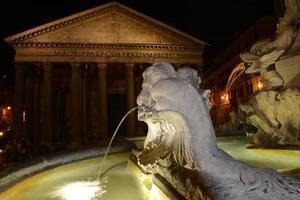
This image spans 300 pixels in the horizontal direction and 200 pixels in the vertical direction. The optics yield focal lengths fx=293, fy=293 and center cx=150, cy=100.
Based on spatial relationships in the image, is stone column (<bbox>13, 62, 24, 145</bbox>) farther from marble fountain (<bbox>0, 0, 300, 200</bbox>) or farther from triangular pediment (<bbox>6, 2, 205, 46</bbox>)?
marble fountain (<bbox>0, 0, 300, 200</bbox>)

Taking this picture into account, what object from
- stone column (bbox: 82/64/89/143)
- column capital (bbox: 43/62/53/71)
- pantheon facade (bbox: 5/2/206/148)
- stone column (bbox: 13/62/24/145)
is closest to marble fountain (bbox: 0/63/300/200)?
pantheon facade (bbox: 5/2/206/148)

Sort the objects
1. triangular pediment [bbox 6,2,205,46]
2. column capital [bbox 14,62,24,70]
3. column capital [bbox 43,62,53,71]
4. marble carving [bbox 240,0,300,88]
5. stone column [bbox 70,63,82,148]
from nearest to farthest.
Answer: marble carving [bbox 240,0,300,88]
stone column [bbox 70,63,82,148]
column capital [bbox 14,62,24,70]
triangular pediment [bbox 6,2,205,46]
column capital [bbox 43,62,53,71]

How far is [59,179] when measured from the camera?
3852 millimetres

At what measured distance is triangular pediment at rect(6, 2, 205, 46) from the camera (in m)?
23.9

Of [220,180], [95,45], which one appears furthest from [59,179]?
[95,45]

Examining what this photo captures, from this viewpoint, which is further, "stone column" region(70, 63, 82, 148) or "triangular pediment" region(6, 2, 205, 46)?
"triangular pediment" region(6, 2, 205, 46)

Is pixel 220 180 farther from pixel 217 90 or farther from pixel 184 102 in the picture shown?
pixel 217 90

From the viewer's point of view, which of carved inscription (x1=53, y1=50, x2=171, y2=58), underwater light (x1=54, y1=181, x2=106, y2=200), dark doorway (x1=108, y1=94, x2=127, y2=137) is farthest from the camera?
dark doorway (x1=108, y1=94, x2=127, y2=137)

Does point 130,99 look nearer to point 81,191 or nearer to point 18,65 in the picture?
point 18,65

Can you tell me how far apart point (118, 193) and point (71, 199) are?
1.54 ft

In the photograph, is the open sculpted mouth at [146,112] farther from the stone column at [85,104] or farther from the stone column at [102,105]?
the stone column at [85,104]

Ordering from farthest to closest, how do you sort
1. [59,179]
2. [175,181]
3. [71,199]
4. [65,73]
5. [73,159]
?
[65,73] → [73,159] → [59,179] → [71,199] → [175,181]

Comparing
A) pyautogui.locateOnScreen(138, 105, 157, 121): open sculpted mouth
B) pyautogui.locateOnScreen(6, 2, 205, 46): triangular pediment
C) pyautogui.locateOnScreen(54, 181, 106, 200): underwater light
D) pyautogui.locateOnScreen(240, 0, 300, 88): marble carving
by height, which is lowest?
pyautogui.locateOnScreen(54, 181, 106, 200): underwater light

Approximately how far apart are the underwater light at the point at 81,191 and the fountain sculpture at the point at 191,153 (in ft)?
2.24
